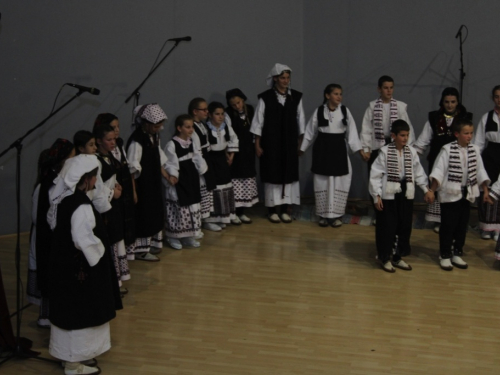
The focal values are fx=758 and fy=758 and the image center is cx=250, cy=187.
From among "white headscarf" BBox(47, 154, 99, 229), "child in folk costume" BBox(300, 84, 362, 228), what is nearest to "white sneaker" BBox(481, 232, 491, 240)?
"child in folk costume" BBox(300, 84, 362, 228)

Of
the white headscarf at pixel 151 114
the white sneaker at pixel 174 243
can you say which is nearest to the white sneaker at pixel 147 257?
the white sneaker at pixel 174 243

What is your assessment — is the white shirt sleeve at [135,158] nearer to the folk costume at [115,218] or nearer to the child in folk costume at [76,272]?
the folk costume at [115,218]

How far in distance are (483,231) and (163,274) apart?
3069 mm

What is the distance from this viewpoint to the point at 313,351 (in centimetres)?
462

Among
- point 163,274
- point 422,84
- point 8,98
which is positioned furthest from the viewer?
point 422,84

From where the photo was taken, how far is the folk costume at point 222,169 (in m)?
7.32

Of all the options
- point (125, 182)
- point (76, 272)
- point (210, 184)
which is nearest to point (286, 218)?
point (210, 184)

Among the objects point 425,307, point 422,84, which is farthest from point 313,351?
point 422,84

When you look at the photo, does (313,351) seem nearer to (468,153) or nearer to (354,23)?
(468,153)

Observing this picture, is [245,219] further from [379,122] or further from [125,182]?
[125,182]

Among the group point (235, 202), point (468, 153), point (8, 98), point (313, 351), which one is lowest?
point (313, 351)

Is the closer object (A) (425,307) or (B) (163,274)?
(A) (425,307)

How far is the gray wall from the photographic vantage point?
7.05 m

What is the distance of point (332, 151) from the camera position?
748 centimetres
